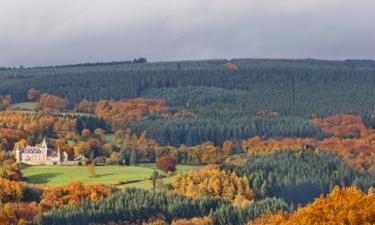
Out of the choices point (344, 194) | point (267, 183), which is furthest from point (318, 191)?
point (344, 194)

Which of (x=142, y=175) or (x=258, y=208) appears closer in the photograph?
(x=258, y=208)

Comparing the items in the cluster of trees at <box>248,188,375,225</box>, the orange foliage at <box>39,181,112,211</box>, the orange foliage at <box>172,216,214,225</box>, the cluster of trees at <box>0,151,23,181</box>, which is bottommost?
the orange foliage at <box>172,216,214,225</box>

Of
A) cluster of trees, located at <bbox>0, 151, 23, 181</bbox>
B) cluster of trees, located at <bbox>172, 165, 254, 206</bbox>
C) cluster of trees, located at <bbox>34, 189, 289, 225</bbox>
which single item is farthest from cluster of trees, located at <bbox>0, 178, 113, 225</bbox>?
cluster of trees, located at <bbox>172, 165, 254, 206</bbox>

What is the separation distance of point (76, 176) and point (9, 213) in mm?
47198

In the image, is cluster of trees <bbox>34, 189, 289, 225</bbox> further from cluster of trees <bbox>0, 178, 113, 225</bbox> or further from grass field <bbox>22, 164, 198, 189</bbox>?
grass field <bbox>22, 164, 198, 189</bbox>

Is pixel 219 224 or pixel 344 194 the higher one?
pixel 344 194

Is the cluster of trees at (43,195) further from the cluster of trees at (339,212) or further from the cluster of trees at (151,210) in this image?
the cluster of trees at (339,212)

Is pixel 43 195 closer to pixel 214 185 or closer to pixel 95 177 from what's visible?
pixel 95 177

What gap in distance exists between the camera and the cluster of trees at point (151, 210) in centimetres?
15462

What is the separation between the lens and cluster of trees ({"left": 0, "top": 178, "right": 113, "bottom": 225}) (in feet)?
526

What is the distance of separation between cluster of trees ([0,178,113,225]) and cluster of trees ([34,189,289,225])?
3.43 meters

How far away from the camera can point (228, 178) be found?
Result: 194 m

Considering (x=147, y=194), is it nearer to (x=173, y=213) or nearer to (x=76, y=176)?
(x=173, y=213)

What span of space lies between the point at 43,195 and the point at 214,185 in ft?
102
